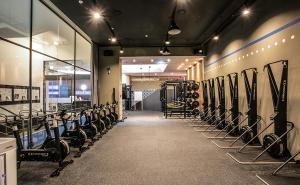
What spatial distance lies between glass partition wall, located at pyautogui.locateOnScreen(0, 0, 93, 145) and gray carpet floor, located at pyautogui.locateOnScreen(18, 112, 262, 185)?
1.97 metres

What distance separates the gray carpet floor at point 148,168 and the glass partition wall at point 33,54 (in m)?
1.97

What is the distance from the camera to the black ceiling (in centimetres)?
599

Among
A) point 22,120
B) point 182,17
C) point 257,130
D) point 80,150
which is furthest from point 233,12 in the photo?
point 22,120

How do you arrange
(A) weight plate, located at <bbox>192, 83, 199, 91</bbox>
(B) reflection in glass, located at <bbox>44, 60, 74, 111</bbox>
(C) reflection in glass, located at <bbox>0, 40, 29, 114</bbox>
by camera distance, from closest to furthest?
(C) reflection in glass, located at <bbox>0, 40, 29, 114</bbox> → (B) reflection in glass, located at <bbox>44, 60, 74, 111</bbox> → (A) weight plate, located at <bbox>192, 83, 199, 91</bbox>

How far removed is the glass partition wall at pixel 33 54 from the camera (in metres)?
5.16

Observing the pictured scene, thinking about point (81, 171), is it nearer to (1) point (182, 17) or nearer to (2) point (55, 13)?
(2) point (55, 13)

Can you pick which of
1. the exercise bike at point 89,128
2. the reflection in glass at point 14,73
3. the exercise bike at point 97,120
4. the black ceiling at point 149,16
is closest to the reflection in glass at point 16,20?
the reflection in glass at point 14,73

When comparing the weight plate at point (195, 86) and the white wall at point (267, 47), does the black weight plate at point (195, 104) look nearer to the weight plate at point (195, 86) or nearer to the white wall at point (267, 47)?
the weight plate at point (195, 86)

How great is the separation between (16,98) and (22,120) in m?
1.42

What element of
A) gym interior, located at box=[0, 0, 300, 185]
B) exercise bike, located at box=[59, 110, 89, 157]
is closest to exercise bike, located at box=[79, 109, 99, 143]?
gym interior, located at box=[0, 0, 300, 185]

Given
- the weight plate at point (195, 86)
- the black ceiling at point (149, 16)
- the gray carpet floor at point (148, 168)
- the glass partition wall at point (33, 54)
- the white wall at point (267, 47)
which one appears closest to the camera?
the gray carpet floor at point (148, 168)

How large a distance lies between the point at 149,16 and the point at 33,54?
357 cm

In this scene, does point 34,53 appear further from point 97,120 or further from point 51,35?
point 97,120

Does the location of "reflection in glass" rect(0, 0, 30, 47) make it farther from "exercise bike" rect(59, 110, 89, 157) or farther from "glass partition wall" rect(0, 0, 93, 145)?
"exercise bike" rect(59, 110, 89, 157)
